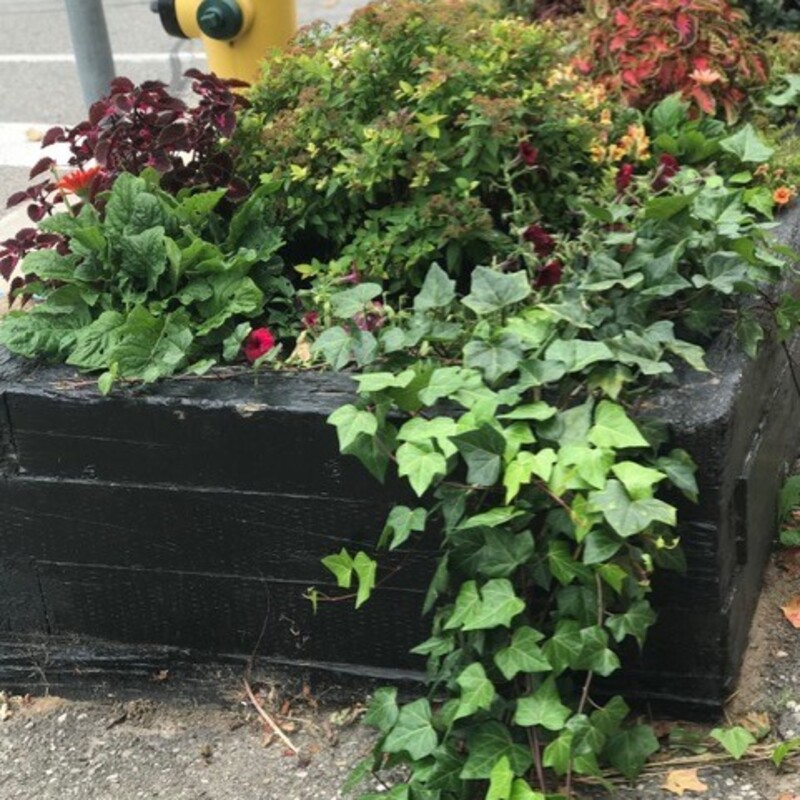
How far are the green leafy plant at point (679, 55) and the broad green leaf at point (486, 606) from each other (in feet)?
6.37

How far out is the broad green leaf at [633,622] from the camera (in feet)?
8.70

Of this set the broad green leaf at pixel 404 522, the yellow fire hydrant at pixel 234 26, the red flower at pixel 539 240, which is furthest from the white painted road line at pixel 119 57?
the broad green leaf at pixel 404 522

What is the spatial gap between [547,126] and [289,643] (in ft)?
4.44

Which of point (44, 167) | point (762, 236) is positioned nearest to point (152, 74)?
point (44, 167)

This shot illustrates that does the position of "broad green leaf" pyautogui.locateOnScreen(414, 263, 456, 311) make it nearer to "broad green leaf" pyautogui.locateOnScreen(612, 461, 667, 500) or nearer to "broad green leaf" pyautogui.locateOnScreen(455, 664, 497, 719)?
"broad green leaf" pyautogui.locateOnScreen(612, 461, 667, 500)

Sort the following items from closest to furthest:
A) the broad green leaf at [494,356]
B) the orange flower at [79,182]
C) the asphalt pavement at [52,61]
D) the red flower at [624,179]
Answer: the broad green leaf at [494,356] < the orange flower at [79,182] < the red flower at [624,179] < the asphalt pavement at [52,61]

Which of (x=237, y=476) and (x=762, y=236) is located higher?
(x=762, y=236)

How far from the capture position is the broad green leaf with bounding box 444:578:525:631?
2.63 metres

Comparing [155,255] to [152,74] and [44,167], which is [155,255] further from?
[152,74]

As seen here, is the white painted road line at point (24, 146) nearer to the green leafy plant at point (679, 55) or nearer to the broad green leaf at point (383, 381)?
the green leafy plant at point (679, 55)

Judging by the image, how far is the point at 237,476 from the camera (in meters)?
3.01

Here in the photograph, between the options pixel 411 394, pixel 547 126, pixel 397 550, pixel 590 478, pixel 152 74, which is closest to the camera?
pixel 590 478

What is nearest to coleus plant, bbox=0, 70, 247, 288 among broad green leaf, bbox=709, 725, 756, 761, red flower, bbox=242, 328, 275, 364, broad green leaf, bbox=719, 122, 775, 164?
red flower, bbox=242, 328, 275, 364

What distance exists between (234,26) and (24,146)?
415 centimetres
